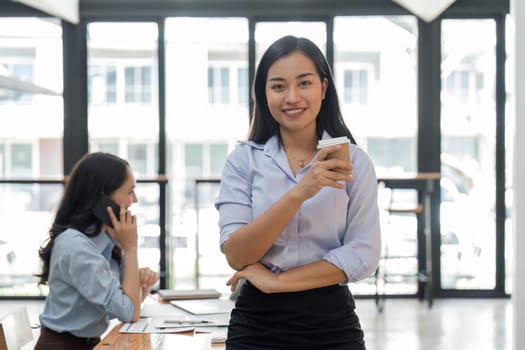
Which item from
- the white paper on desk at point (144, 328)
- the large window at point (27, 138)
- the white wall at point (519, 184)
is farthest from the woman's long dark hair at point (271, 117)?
the large window at point (27, 138)

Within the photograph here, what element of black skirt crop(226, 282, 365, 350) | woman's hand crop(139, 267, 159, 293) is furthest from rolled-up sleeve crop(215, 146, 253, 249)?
woman's hand crop(139, 267, 159, 293)

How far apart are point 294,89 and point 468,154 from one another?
5452mm

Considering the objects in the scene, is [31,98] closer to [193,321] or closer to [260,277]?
[193,321]

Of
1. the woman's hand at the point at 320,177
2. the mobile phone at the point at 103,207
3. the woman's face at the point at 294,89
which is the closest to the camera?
the woman's hand at the point at 320,177

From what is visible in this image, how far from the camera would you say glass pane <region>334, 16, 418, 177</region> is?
22.1 ft

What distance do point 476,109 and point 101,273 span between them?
480 centimetres

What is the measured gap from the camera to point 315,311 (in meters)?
1.50

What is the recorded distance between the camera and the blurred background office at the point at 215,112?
6.66 m

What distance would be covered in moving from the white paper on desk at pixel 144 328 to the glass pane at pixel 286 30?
4409mm

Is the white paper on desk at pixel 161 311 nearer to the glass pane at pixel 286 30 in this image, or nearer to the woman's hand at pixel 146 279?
the woman's hand at pixel 146 279

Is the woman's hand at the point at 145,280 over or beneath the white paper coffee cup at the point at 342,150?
beneath

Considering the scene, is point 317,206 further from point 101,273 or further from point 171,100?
point 171,100

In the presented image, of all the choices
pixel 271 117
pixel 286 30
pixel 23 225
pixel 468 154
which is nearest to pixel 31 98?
pixel 23 225

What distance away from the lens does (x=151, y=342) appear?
7.26 feet
